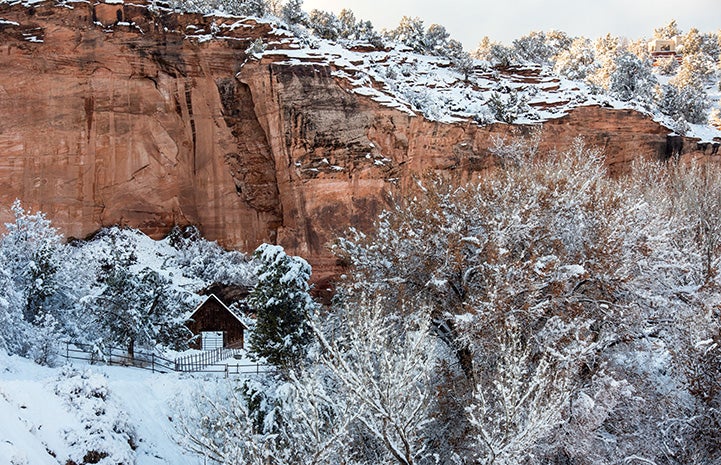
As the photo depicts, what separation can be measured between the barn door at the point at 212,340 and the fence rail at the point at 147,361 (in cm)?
302

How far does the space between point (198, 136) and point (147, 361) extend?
19.9 m

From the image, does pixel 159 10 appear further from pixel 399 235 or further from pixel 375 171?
pixel 399 235

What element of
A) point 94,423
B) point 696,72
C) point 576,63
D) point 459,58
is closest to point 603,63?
point 576,63

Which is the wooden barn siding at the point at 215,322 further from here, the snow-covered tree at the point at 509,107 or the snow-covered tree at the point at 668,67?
the snow-covered tree at the point at 668,67

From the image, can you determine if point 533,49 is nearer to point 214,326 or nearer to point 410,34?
point 410,34

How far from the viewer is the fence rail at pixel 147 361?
70.4 ft

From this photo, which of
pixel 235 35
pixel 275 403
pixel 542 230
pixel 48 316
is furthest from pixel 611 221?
pixel 235 35

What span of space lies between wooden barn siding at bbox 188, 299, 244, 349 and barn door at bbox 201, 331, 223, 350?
0.22 metres

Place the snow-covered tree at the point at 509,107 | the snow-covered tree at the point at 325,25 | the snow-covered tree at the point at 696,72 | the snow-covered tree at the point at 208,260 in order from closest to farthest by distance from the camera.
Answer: the snow-covered tree at the point at 208,260
the snow-covered tree at the point at 509,107
the snow-covered tree at the point at 325,25
the snow-covered tree at the point at 696,72

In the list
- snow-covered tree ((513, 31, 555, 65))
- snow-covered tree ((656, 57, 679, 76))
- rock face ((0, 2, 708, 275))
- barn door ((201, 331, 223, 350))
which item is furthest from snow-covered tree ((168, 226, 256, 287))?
snow-covered tree ((656, 57, 679, 76))

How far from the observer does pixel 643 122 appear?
134 ft

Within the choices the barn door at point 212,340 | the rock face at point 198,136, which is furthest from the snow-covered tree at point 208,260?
the barn door at point 212,340

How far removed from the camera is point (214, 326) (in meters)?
28.4

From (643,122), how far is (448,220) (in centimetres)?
3272
